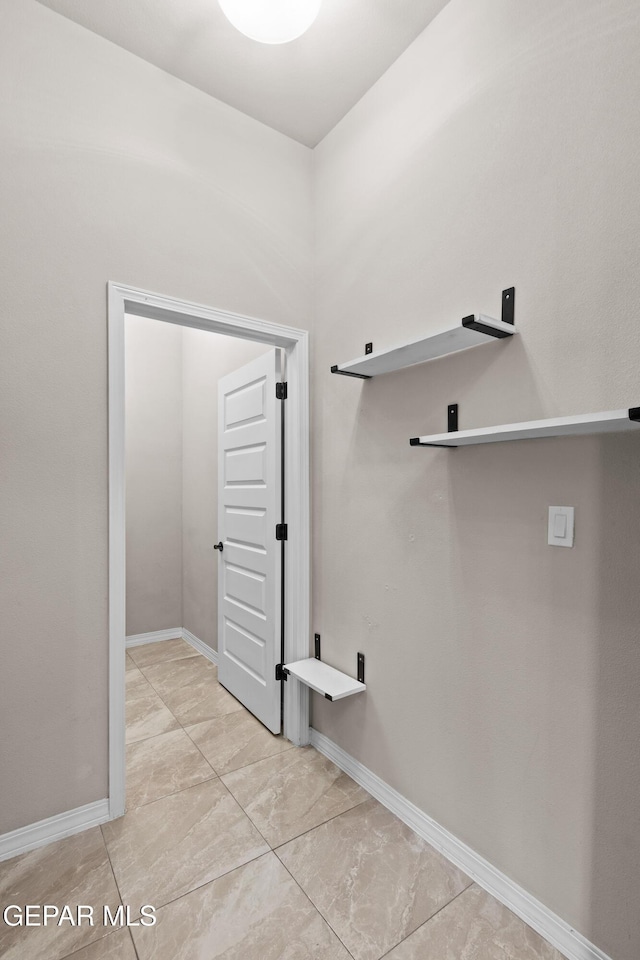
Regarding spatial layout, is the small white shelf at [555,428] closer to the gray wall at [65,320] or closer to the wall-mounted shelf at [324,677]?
the wall-mounted shelf at [324,677]

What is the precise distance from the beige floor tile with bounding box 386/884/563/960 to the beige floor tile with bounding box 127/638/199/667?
2.58m

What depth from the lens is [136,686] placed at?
3121 mm

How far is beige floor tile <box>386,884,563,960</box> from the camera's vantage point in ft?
4.39

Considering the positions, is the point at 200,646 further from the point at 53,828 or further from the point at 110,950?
the point at 110,950

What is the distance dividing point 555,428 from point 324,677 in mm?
1547

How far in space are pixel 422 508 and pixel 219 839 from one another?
57.3 inches

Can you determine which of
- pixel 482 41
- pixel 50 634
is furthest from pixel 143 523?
pixel 482 41

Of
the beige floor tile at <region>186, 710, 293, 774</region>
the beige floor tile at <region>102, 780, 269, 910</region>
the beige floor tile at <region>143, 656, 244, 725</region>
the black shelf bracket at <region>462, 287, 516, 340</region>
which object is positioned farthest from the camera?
the beige floor tile at <region>143, 656, 244, 725</region>

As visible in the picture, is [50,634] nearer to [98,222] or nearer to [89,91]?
[98,222]

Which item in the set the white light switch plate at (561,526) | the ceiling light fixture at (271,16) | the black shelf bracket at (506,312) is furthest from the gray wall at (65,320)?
the white light switch plate at (561,526)

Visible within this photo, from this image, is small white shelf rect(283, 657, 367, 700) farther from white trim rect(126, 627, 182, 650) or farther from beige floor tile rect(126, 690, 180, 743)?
white trim rect(126, 627, 182, 650)

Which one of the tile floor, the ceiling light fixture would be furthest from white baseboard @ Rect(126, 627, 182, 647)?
the ceiling light fixture

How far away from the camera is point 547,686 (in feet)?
4.60

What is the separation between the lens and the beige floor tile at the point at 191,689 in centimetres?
276
